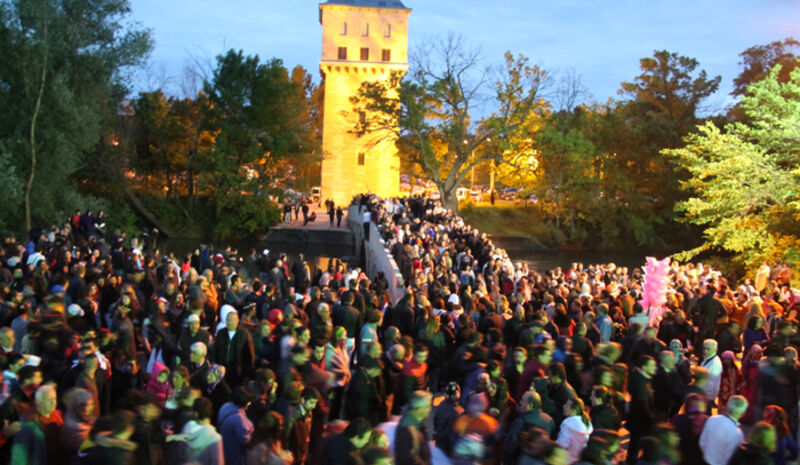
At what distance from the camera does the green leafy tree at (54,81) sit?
2341 cm

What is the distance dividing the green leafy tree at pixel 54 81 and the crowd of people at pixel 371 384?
16251 millimetres

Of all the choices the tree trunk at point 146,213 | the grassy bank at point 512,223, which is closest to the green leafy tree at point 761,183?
the grassy bank at point 512,223

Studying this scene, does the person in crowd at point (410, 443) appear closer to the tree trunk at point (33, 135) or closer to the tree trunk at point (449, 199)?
the tree trunk at point (33, 135)

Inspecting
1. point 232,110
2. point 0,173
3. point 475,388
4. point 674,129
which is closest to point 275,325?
point 475,388

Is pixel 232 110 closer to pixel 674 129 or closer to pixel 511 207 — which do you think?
pixel 511 207

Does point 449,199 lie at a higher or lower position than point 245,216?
higher

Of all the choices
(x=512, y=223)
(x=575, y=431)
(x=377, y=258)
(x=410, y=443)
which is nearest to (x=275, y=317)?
(x=410, y=443)

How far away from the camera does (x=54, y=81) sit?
24281 mm

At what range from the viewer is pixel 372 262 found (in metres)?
22.5

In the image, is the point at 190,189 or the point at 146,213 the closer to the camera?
the point at 146,213

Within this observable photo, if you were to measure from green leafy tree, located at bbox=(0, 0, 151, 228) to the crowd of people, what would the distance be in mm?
16251

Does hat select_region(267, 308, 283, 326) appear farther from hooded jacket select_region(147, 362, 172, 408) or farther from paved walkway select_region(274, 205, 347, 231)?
paved walkway select_region(274, 205, 347, 231)

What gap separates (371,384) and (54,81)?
23.0m

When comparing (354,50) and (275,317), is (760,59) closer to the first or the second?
(354,50)
